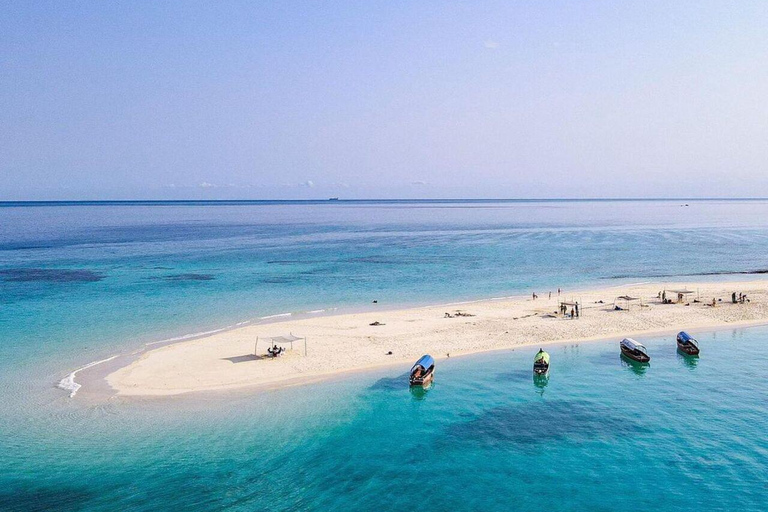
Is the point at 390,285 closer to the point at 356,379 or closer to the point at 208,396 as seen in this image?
the point at 356,379

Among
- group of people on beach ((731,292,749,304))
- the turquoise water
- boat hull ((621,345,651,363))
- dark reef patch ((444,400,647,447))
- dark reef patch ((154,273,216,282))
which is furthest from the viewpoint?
dark reef patch ((154,273,216,282))

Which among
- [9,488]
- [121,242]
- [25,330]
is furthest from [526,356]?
[121,242]

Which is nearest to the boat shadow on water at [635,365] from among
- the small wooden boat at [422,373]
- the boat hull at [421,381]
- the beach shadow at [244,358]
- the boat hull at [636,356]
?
Result: the boat hull at [636,356]

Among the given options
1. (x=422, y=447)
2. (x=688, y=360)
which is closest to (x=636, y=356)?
(x=688, y=360)

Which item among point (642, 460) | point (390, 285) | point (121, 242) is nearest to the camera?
point (642, 460)

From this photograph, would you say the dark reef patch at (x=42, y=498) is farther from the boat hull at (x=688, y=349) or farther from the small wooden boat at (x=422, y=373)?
the boat hull at (x=688, y=349)

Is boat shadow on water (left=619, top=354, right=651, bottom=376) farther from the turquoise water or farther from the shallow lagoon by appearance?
the shallow lagoon

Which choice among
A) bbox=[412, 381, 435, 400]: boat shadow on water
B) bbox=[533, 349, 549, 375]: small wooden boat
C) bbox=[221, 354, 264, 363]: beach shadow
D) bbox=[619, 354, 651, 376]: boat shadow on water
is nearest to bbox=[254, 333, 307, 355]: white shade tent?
bbox=[221, 354, 264, 363]: beach shadow
